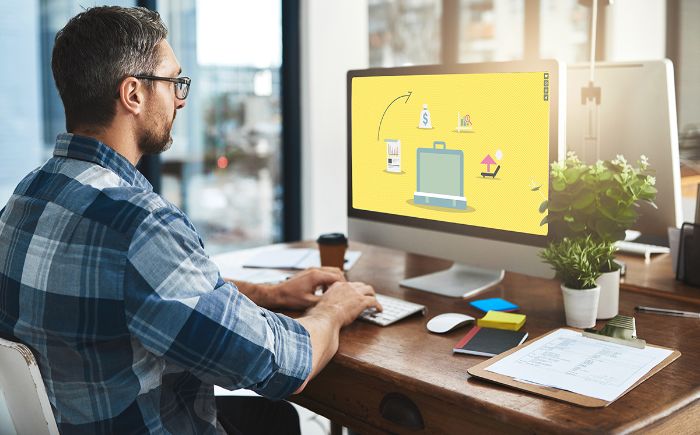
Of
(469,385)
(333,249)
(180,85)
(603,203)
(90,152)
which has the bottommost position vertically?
(469,385)

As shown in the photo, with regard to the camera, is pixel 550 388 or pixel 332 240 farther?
pixel 332 240

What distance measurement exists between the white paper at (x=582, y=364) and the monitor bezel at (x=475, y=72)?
0.36 metres

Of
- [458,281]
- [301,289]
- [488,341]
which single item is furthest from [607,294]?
[301,289]

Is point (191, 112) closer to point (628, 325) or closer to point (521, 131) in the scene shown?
point (521, 131)

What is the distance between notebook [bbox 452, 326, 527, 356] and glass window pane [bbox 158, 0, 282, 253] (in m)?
1.99

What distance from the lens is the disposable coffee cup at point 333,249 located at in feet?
6.63

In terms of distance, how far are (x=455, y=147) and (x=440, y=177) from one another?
0.29ft

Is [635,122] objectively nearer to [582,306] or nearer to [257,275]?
[582,306]

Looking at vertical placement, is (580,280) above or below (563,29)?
below

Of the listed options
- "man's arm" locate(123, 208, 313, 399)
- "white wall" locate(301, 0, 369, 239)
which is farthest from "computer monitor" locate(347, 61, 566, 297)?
"white wall" locate(301, 0, 369, 239)

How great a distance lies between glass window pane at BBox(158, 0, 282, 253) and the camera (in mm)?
3221

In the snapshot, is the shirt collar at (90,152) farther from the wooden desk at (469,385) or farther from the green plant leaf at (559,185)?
the green plant leaf at (559,185)

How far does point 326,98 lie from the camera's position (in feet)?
11.3

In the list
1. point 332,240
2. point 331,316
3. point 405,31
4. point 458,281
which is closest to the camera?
point 331,316
